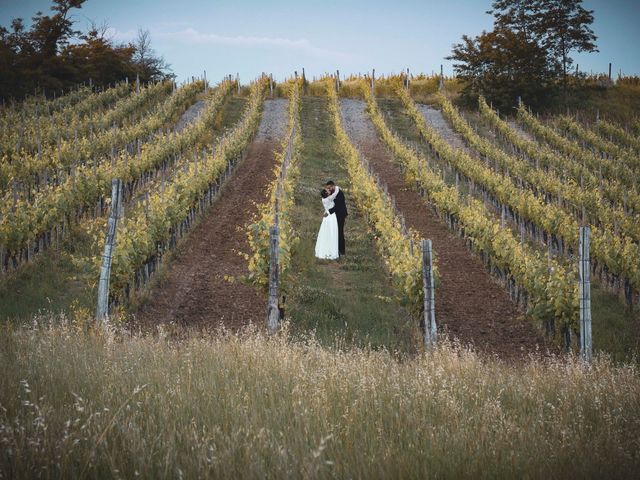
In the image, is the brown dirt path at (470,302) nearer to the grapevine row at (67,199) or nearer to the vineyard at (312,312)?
the vineyard at (312,312)

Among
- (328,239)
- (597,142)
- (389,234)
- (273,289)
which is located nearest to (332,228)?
(328,239)

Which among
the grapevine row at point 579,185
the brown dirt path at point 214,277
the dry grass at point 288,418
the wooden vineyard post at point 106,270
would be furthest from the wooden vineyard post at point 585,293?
the grapevine row at point 579,185

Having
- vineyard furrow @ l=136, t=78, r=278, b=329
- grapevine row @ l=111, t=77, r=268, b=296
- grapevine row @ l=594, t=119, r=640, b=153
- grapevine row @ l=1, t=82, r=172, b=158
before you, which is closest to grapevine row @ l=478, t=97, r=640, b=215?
grapevine row @ l=594, t=119, r=640, b=153

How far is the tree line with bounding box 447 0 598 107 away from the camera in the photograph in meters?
41.8

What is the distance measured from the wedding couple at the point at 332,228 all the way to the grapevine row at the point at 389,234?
1.10 metres

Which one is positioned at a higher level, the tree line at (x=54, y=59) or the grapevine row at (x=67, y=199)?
the tree line at (x=54, y=59)

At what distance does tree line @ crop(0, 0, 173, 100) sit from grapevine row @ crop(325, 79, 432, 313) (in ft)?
78.6

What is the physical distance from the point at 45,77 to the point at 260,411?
45.0 meters

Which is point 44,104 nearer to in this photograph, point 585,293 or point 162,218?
point 162,218

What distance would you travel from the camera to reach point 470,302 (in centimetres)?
1377

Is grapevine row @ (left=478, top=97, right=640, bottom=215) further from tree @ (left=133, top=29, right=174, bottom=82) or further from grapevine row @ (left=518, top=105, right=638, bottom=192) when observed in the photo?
tree @ (left=133, top=29, right=174, bottom=82)

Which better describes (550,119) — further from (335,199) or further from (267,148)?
(335,199)

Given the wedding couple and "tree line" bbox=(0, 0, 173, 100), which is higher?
"tree line" bbox=(0, 0, 173, 100)

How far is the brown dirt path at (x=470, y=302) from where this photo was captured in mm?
11422
